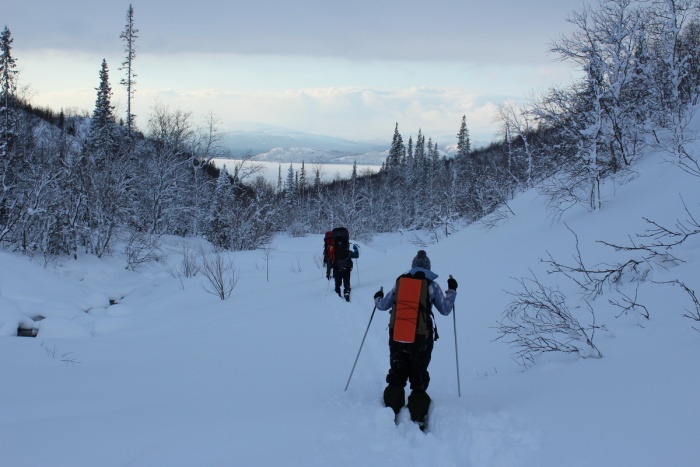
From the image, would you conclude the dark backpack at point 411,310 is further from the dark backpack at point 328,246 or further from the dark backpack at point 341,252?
the dark backpack at point 328,246

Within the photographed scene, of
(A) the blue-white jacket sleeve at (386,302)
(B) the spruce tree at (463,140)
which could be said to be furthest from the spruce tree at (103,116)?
(B) the spruce tree at (463,140)

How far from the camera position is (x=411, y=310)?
179 inches

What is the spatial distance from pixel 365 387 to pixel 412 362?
3.46ft

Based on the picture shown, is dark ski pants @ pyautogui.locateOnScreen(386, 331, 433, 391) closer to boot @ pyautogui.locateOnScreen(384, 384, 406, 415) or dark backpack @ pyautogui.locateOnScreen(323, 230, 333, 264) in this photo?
boot @ pyautogui.locateOnScreen(384, 384, 406, 415)

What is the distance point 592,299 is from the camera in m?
6.19

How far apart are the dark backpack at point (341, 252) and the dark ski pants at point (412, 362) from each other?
6.66 metres

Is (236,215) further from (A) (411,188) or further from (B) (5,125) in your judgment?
(A) (411,188)

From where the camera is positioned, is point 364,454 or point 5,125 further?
point 5,125

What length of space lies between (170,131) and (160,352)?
3131 centimetres

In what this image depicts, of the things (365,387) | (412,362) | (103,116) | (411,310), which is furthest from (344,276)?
(103,116)

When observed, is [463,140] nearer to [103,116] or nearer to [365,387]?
[103,116]

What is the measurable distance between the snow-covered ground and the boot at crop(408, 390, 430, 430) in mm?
129

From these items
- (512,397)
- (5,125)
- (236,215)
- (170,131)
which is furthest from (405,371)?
(170,131)

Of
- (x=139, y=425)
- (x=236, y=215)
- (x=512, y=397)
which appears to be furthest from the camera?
(x=236, y=215)
